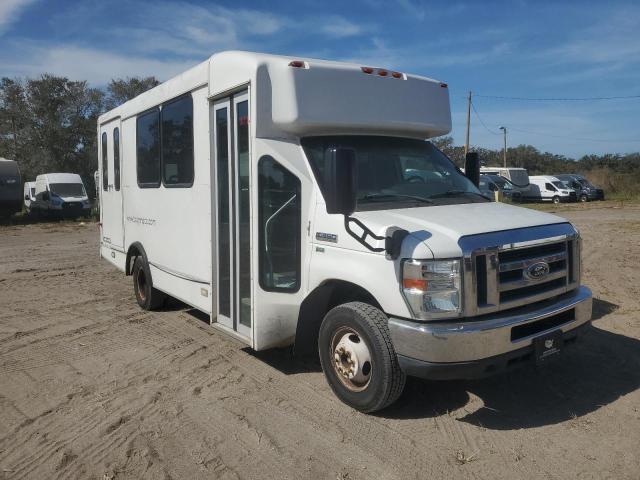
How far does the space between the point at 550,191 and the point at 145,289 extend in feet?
100

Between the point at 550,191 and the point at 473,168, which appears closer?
the point at 473,168

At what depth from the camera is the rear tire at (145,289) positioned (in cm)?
760

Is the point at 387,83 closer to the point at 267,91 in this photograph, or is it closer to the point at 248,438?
the point at 267,91

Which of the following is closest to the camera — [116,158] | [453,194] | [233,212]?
[453,194]

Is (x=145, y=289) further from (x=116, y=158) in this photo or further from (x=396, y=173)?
(x=396, y=173)

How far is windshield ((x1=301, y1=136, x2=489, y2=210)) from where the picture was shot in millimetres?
4746

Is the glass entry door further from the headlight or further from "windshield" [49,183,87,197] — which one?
"windshield" [49,183,87,197]

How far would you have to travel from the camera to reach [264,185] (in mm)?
4965

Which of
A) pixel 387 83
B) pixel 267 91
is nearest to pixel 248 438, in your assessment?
pixel 267 91

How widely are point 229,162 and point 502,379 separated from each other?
3.20m

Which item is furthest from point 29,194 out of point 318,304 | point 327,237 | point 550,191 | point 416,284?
point 416,284

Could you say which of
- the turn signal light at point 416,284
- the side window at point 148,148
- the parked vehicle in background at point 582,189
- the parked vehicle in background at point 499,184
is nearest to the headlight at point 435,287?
the turn signal light at point 416,284

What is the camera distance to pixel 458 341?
3814 mm

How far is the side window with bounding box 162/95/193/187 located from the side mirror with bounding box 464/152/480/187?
9.67ft
